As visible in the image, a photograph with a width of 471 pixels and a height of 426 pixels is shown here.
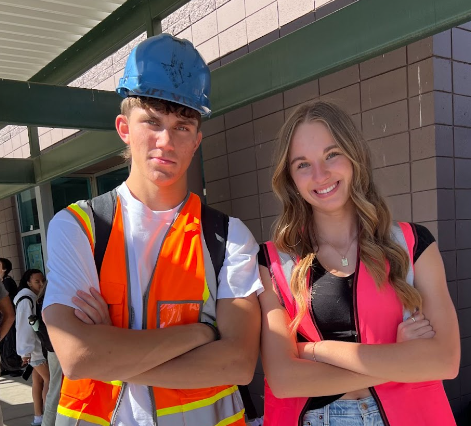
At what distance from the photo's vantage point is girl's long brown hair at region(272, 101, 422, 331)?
1677 mm

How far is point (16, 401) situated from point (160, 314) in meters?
6.08

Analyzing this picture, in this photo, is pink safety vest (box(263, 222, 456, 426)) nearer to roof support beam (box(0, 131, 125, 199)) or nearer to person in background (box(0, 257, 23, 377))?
roof support beam (box(0, 131, 125, 199))

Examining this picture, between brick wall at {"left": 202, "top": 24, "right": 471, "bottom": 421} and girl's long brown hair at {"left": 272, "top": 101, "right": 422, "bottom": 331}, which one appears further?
brick wall at {"left": 202, "top": 24, "right": 471, "bottom": 421}

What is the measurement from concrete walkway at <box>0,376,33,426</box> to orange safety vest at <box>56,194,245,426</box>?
15.7 feet

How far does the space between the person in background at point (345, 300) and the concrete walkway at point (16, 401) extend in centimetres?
502

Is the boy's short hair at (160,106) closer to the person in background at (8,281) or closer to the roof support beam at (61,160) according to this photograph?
the roof support beam at (61,160)

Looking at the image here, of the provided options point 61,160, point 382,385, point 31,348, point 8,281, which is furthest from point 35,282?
point 382,385

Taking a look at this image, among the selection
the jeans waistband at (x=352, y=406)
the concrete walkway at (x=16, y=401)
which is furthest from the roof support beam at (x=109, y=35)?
the concrete walkway at (x=16, y=401)

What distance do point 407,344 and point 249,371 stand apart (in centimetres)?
53

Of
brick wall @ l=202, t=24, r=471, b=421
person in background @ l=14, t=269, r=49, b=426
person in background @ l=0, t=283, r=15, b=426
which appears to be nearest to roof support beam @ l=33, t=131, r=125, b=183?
person in background @ l=14, t=269, r=49, b=426

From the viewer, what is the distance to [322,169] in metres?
1.77

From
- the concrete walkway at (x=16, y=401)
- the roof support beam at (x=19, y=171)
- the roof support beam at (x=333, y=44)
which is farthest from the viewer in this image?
the roof support beam at (x=19, y=171)

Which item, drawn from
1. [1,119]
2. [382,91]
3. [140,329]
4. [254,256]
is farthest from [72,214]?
[382,91]

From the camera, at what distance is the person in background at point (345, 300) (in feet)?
5.15
